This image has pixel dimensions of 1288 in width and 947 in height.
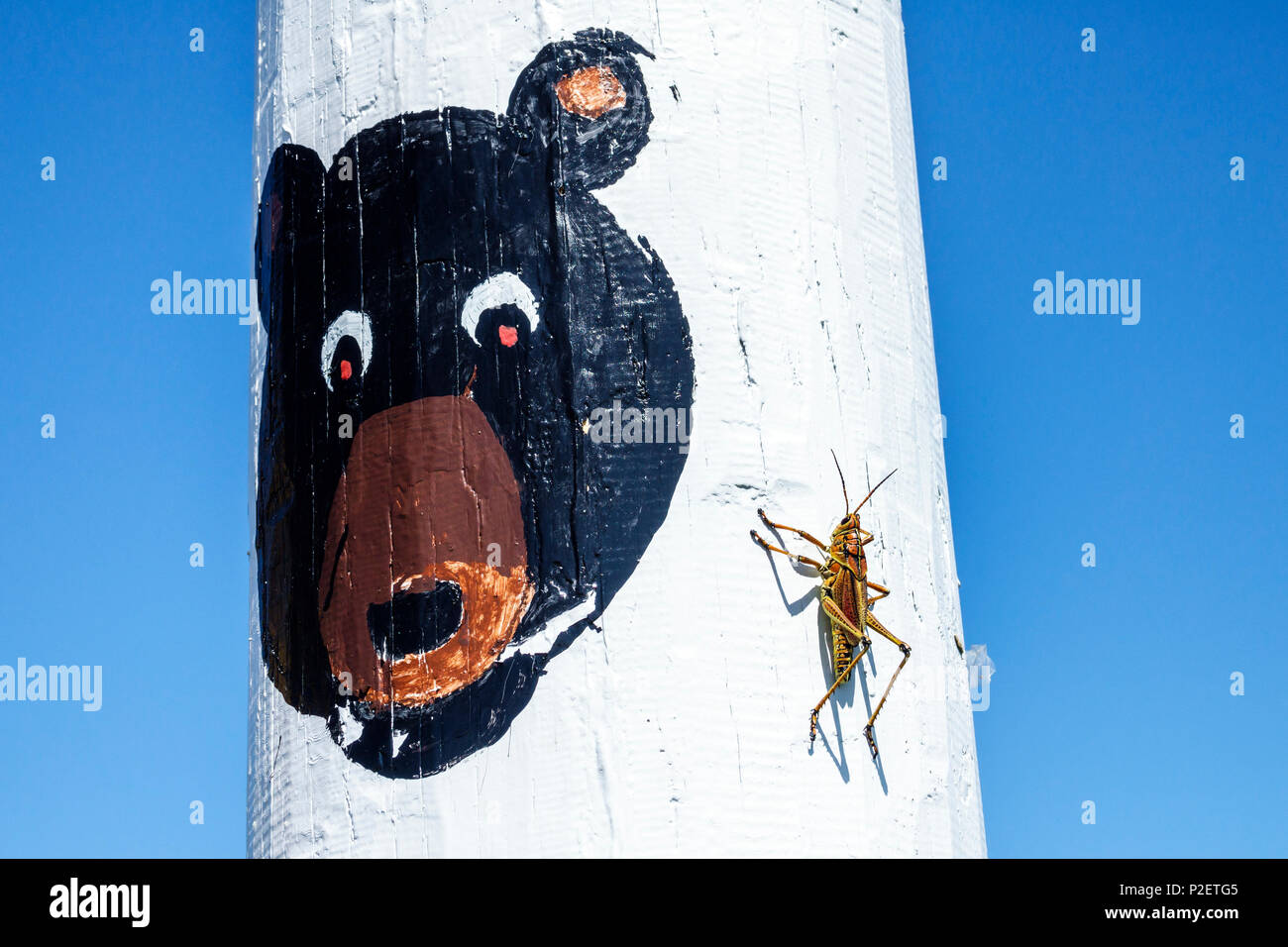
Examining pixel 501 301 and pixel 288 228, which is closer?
pixel 501 301

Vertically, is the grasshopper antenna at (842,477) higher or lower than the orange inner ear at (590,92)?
lower

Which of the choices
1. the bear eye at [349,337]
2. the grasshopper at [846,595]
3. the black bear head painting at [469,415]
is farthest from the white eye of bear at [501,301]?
the grasshopper at [846,595]

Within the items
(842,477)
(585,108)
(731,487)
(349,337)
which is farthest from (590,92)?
(842,477)

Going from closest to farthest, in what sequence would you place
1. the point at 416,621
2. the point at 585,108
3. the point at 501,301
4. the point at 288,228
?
the point at 416,621 → the point at 501,301 → the point at 585,108 → the point at 288,228

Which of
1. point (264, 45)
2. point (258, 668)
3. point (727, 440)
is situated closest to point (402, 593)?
point (258, 668)

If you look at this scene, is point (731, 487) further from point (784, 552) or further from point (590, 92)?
point (590, 92)

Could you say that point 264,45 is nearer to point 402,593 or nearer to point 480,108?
point 480,108

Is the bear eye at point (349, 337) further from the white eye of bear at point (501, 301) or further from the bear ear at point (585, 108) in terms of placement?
the bear ear at point (585, 108)

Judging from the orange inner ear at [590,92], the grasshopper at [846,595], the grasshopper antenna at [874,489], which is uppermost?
the orange inner ear at [590,92]
